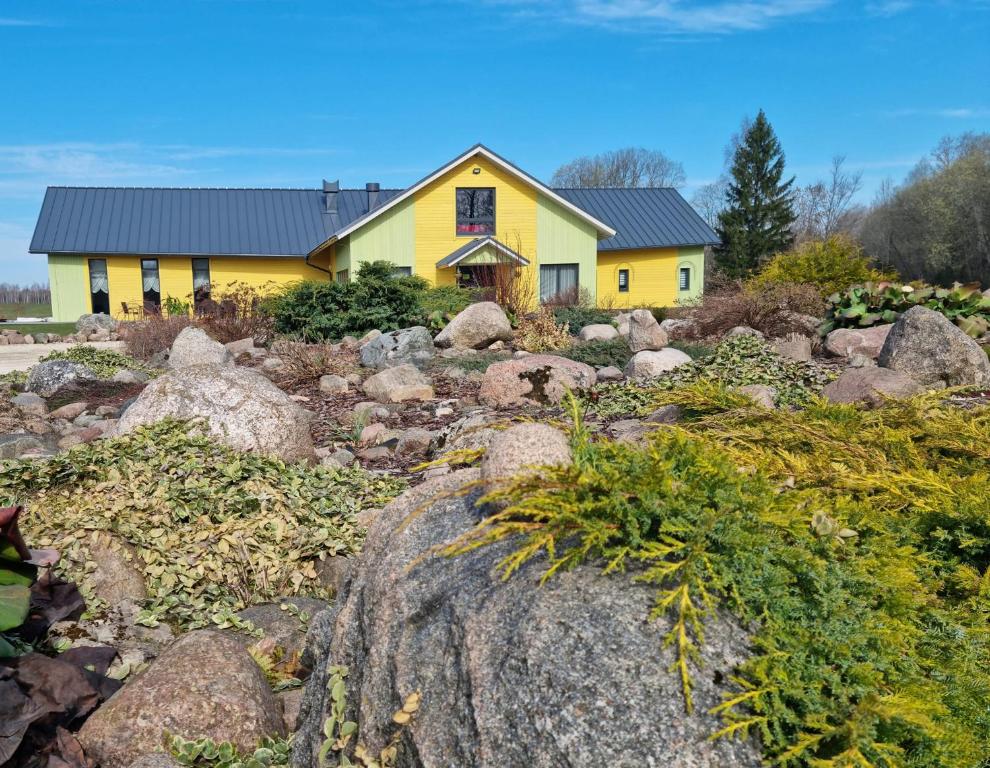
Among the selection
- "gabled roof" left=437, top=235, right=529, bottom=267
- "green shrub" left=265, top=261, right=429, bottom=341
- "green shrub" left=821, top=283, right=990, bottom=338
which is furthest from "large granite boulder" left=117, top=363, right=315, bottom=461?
"gabled roof" left=437, top=235, right=529, bottom=267

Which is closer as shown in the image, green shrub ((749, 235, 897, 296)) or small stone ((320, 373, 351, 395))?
small stone ((320, 373, 351, 395))

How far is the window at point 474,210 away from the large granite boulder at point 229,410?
79.4ft

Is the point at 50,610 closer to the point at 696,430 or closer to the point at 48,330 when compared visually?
the point at 696,430

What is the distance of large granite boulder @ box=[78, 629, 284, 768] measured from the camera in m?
3.30

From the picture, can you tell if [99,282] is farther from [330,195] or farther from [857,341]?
[857,341]

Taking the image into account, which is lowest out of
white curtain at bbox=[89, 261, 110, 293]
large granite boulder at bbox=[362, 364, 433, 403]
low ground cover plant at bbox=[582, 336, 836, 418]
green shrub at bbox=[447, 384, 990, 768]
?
large granite boulder at bbox=[362, 364, 433, 403]

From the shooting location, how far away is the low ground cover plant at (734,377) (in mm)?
9430

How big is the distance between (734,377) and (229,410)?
615cm

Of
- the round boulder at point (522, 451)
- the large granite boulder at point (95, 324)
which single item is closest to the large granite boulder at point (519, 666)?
the round boulder at point (522, 451)

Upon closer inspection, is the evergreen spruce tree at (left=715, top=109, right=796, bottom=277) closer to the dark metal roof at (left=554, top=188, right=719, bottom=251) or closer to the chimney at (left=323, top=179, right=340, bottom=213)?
the dark metal roof at (left=554, top=188, right=719, bottom=251)

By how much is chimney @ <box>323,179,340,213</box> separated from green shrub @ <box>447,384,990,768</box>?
113 feet

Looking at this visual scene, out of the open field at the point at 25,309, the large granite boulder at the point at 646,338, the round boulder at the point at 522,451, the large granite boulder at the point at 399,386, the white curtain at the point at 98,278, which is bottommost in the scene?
the open field at the point at 25,309

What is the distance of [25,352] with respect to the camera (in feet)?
75.8

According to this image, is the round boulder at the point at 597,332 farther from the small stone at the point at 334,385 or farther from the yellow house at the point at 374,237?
the yellow house at the point at 374,237
